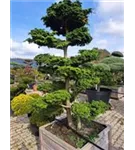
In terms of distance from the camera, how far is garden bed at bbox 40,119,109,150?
5.20 feet

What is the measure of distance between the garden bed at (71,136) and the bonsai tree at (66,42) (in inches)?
11.4

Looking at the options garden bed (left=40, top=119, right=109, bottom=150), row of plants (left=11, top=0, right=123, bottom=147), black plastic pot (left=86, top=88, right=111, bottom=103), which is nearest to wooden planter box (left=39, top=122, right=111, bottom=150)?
garden bed (left=40, top=119, right=109, bottom=150)

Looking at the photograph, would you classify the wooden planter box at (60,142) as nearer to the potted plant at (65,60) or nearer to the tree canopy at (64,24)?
the potted plant at (65,60)

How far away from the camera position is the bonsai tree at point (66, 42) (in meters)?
1.62

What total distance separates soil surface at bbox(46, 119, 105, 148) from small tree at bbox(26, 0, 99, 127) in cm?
29

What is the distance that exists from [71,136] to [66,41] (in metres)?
1.12

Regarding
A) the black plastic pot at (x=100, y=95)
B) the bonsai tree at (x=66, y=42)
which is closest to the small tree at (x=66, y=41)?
the bonsai tree at (x=66, y=42)

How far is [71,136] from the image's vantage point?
1.75 metres
